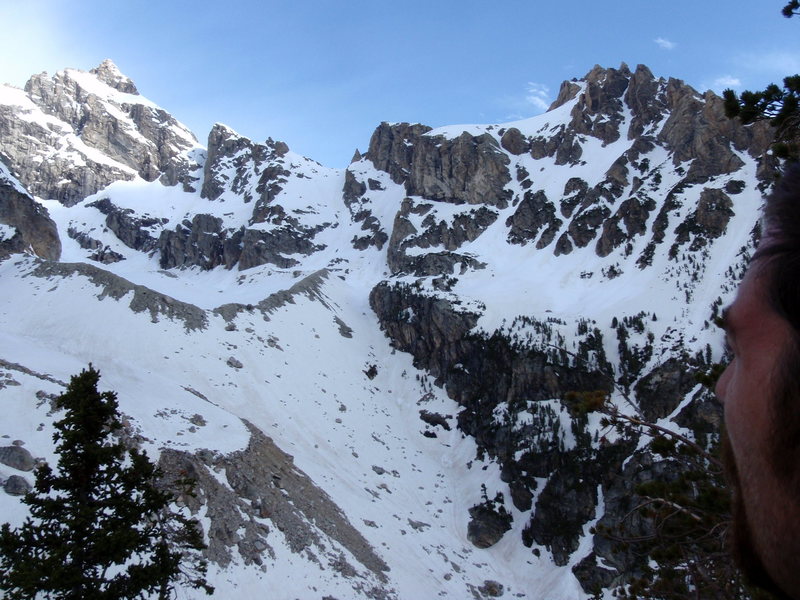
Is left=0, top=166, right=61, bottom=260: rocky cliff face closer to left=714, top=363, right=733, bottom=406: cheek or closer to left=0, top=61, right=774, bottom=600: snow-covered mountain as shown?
left=0, top=61, right=774, bottom=600: snow-covered mountain

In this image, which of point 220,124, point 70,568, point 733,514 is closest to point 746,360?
point 733,514

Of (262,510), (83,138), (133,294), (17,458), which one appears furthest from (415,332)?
(83,138)

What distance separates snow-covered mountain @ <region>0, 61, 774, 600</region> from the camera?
2736 cm

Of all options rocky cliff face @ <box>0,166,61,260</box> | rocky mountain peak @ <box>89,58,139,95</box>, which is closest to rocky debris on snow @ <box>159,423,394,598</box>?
rocky cliff face @ <box>0,166,61,260</box>

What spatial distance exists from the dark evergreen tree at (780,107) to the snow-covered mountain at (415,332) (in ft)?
12.4

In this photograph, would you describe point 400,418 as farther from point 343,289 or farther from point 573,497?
point 343,289

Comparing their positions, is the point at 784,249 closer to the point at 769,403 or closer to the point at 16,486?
the point at 769,403

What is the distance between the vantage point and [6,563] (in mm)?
7809

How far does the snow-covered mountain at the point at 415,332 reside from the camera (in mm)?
27359

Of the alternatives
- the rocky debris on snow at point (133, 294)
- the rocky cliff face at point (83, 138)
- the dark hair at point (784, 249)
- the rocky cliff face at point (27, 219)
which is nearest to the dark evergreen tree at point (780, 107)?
the dark hair at point (784, 249)

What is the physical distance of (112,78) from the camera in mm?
173125

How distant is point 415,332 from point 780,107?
6282 centimetres

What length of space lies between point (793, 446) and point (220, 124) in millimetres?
169073

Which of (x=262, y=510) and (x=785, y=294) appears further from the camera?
(x=262, y=510)
